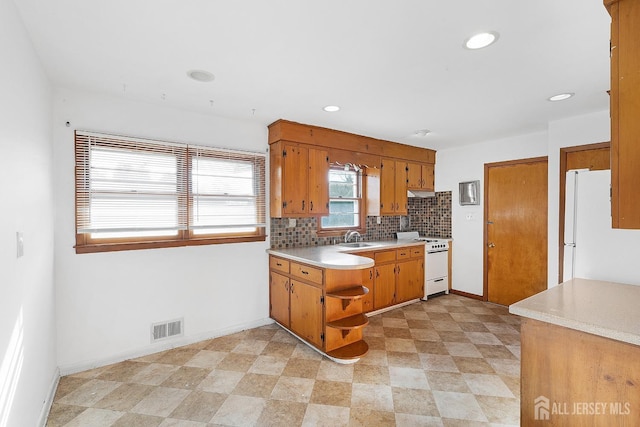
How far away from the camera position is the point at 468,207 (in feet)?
14.6

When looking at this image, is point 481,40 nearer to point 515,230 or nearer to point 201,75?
point 201,75

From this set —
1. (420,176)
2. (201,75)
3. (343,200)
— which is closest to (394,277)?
(343,200)

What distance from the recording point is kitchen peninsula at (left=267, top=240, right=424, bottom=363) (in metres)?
2.65

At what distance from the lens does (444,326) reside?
3.35m

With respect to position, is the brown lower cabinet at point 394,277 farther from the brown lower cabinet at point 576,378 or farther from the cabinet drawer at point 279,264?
the brown lower cabinet at point 576,378

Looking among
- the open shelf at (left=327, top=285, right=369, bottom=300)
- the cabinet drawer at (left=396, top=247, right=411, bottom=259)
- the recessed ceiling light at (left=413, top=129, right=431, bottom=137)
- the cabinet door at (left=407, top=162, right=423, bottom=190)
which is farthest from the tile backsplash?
the recessed ceiling light at (left=413, top=129, right=431, bottom=137)

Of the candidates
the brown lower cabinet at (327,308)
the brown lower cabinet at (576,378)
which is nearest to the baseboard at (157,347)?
the brown lower cabinet at (327,308)

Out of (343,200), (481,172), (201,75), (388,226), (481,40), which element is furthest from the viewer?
(388,226)

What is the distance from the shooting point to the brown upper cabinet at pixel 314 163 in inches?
129

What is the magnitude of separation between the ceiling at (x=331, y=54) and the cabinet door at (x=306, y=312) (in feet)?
5.99

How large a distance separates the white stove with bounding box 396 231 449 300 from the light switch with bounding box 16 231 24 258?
4.23 m

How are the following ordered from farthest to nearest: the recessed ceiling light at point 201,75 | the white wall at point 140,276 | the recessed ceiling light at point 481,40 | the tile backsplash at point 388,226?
the tile backsplash at point 388,226 < the white wall at point 140,276 < the recessed ceiling light at point 201,75 < the recessed ceiling light at point 481,40

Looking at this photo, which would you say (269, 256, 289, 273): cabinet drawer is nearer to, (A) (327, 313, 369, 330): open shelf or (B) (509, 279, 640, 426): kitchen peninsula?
(A) (327, 313, 369, 330): open shelf

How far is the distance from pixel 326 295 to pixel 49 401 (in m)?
2.14
